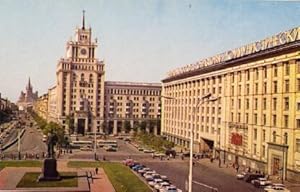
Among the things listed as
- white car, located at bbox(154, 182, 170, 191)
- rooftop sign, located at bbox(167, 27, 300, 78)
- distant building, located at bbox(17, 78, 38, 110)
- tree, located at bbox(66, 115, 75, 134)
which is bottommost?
white car, located at bbox(154, 182, 170, 191)

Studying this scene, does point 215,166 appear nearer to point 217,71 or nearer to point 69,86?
point 217,71

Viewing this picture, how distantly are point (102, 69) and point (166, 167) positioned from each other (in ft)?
18.5

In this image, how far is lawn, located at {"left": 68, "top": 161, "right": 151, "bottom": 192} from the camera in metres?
6.23

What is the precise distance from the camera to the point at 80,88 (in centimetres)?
1427

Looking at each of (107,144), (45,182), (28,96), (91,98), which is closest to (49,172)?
(45,182)

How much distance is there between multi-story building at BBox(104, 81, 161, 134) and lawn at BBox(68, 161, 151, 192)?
8.64 meters

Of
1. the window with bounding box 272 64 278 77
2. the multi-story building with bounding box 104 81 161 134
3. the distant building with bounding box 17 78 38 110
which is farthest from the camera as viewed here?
the multi-story building with bounding box 104 81 161 134

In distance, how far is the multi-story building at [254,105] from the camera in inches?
285

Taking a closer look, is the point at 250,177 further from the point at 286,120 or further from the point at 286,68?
the point at 286,68

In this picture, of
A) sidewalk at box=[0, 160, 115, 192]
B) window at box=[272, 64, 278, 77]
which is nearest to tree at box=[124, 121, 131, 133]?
sidewalk at box=[0, 160, 115, 192]

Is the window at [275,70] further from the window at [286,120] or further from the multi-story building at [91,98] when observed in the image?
the multi-story building at [91,98]

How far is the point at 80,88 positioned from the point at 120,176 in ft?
24.0

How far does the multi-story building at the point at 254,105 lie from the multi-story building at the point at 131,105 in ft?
20.1

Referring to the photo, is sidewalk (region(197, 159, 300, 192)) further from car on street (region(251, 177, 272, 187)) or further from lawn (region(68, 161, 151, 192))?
lawn (region(68, 161, 151, 192))
